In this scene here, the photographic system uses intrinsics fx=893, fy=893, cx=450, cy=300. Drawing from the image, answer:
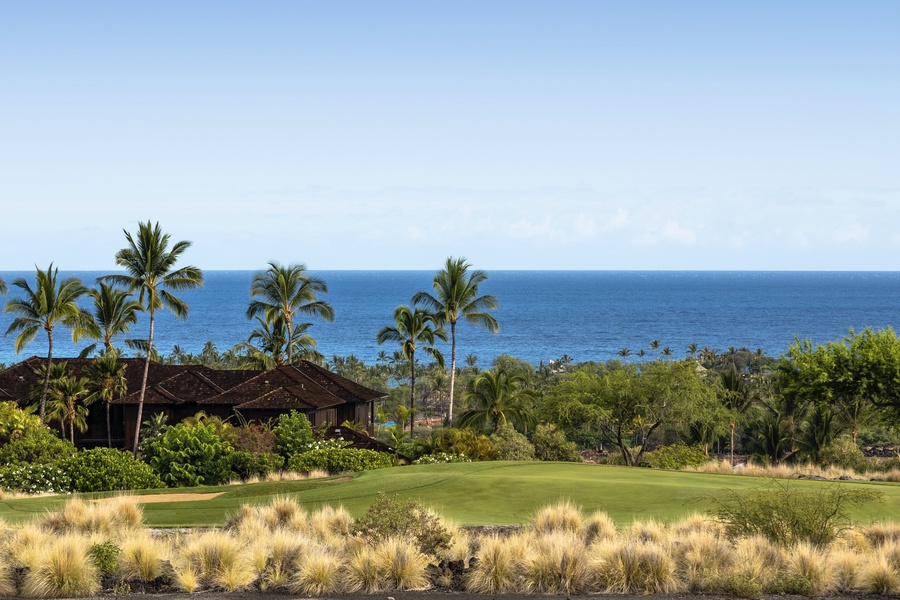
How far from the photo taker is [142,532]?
1432cm

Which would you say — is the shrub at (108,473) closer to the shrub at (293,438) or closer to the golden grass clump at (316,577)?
the shrub at (293,438)

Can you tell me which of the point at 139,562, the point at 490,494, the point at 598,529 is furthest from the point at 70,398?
the point at 598,529

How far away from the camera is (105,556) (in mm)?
12703

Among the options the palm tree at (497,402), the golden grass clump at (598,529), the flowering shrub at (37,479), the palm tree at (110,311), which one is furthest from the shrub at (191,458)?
the palm tree at (110,311)

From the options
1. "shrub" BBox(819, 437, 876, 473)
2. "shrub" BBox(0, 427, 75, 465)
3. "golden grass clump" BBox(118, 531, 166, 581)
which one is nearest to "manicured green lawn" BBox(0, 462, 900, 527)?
"golden grass clump" BBox(118, 531, 166, 581)

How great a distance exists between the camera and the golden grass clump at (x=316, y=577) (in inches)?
480

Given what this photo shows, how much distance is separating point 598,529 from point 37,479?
2038cm

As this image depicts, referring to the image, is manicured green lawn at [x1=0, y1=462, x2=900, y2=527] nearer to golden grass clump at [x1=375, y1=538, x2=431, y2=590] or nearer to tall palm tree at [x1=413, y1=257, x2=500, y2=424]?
golden grass clump at [x1=375, y1=538, x2=431, y2=590]

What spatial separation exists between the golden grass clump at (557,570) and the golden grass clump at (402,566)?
1464 millimetres

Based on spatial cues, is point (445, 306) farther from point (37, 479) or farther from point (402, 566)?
point (402, 566)

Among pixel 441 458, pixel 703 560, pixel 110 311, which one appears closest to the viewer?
pixel 703 560

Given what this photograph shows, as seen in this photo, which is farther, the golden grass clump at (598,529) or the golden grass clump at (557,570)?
the golden grass clump at (598,529)

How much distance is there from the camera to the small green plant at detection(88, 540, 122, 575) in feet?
41.3

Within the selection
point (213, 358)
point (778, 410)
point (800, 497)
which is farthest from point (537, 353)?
point (800, 497)
